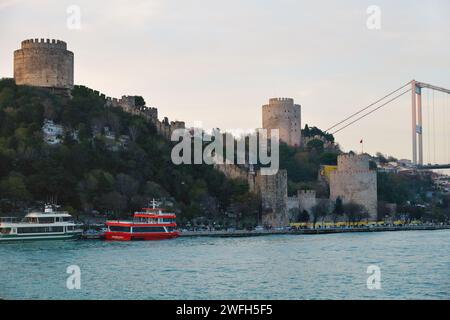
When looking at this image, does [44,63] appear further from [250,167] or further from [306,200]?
[306,200]

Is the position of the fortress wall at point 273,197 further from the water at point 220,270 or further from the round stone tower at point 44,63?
the round stone tower at point 44,63

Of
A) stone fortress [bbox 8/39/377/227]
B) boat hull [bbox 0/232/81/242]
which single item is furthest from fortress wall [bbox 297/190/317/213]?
boat hull [bbox 0/232/81/242]

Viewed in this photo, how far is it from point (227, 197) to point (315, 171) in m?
12.0

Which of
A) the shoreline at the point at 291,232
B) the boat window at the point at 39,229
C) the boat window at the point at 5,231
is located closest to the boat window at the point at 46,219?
the boat window at the point at 39,229

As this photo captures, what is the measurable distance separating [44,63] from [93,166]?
7.20 m

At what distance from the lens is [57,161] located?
2975cm

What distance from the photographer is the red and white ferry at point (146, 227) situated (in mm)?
26781

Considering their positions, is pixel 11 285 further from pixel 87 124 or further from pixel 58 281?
pixel 87 124

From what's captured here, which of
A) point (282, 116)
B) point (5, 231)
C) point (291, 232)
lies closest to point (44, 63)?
point (5, 231)

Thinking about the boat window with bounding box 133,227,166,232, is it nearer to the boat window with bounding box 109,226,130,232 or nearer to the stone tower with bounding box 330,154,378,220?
the boat window with bounding box 109,226,130,232

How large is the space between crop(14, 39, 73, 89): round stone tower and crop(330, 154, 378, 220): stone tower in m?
14.1
